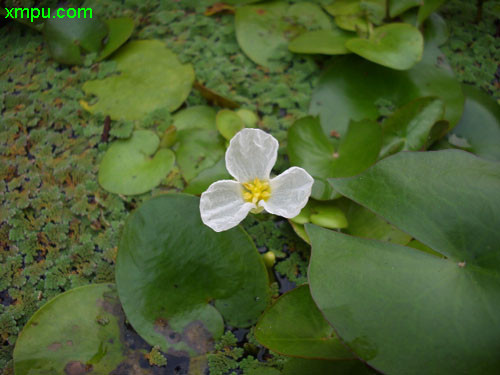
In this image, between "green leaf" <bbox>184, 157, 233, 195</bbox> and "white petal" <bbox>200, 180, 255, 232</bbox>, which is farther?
"green leaf" <bbox>184, 157, 233, 195</bbox>

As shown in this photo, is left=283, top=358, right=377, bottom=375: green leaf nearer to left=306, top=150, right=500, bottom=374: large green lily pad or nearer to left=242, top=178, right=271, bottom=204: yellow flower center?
left=306, top=150, right=500, bottom=374: large green lily pad

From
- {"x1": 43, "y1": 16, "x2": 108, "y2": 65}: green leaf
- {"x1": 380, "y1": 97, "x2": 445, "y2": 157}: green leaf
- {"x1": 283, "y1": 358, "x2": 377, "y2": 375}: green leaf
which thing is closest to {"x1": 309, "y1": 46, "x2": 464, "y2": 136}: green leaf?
{"x1": 380, "y1": 97, "x2": 445, "y2": 157}: green leaf

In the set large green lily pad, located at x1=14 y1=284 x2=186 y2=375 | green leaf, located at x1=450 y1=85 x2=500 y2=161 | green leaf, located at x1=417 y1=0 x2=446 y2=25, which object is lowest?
large green lily pad, located at x1=14 y1=284 x2=186 y2=375

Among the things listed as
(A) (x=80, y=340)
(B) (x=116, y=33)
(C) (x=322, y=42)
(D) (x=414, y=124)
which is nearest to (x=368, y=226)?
(D) (x=414, y=124)

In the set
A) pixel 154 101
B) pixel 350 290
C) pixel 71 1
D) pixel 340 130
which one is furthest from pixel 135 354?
pixel 71 1

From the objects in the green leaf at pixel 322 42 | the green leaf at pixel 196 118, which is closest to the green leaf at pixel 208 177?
the green leaf at pixel 196 118

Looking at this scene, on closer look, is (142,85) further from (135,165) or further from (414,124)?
(414,124)
